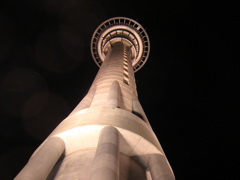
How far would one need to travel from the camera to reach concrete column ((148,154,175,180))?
11.4 meters

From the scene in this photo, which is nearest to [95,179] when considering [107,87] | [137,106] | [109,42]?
[137,106]

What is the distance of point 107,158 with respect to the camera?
33.6 feet

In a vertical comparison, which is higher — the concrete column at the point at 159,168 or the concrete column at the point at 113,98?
the concrete column at the point at 113,98

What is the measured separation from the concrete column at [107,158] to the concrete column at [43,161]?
2.48 m

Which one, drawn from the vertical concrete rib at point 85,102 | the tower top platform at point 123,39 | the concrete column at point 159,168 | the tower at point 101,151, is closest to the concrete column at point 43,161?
the tower at point 101,151

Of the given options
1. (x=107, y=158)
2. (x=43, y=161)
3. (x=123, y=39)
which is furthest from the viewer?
(x=123, y=39)

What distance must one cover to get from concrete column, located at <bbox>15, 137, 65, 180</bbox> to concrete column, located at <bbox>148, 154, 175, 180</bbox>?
4.66m

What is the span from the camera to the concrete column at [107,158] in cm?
927

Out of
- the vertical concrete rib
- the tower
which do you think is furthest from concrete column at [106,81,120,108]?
the vertical concrete rib

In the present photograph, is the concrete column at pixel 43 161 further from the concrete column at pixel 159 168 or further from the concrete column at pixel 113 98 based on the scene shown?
the concrete column at pixel 159 168

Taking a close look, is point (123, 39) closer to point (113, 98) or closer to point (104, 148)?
point (113, 98)

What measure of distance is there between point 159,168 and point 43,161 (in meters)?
5.31

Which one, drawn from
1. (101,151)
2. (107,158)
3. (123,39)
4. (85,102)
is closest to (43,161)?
(101,151)

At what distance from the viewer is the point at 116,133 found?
1267 centimetres
